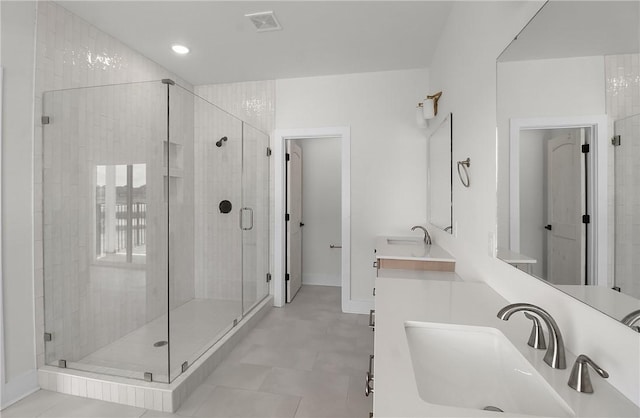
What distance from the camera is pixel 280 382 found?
209cm

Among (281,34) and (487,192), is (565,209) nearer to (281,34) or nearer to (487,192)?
(487,192)

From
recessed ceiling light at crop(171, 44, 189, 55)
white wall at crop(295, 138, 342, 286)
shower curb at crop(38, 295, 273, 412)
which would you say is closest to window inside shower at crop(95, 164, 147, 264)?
shower curb at crop(38, 295, 273, 412)

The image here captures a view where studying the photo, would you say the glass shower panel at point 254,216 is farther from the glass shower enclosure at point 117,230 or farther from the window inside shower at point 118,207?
the window inside shower at point 118,207

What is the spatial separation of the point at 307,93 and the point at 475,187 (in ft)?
7.73

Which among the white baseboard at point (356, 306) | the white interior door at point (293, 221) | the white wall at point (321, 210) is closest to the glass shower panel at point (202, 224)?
the white interior door at point (293, 221)

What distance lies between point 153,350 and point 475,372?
2.04 metres

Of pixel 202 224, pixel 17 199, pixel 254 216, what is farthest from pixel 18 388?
pixel 254 216

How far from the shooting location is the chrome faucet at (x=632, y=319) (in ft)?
2.18

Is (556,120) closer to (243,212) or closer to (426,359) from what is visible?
(426,359)

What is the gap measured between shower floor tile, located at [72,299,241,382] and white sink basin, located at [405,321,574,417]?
1718 mm

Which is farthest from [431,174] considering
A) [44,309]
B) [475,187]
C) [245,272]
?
[44,309]

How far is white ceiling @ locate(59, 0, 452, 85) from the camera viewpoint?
87.2 inches

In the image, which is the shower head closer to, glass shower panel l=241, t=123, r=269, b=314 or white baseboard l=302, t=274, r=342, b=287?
glass shower panel l=241, t=123, r=269, b=314

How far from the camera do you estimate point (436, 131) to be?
279 centimetres
